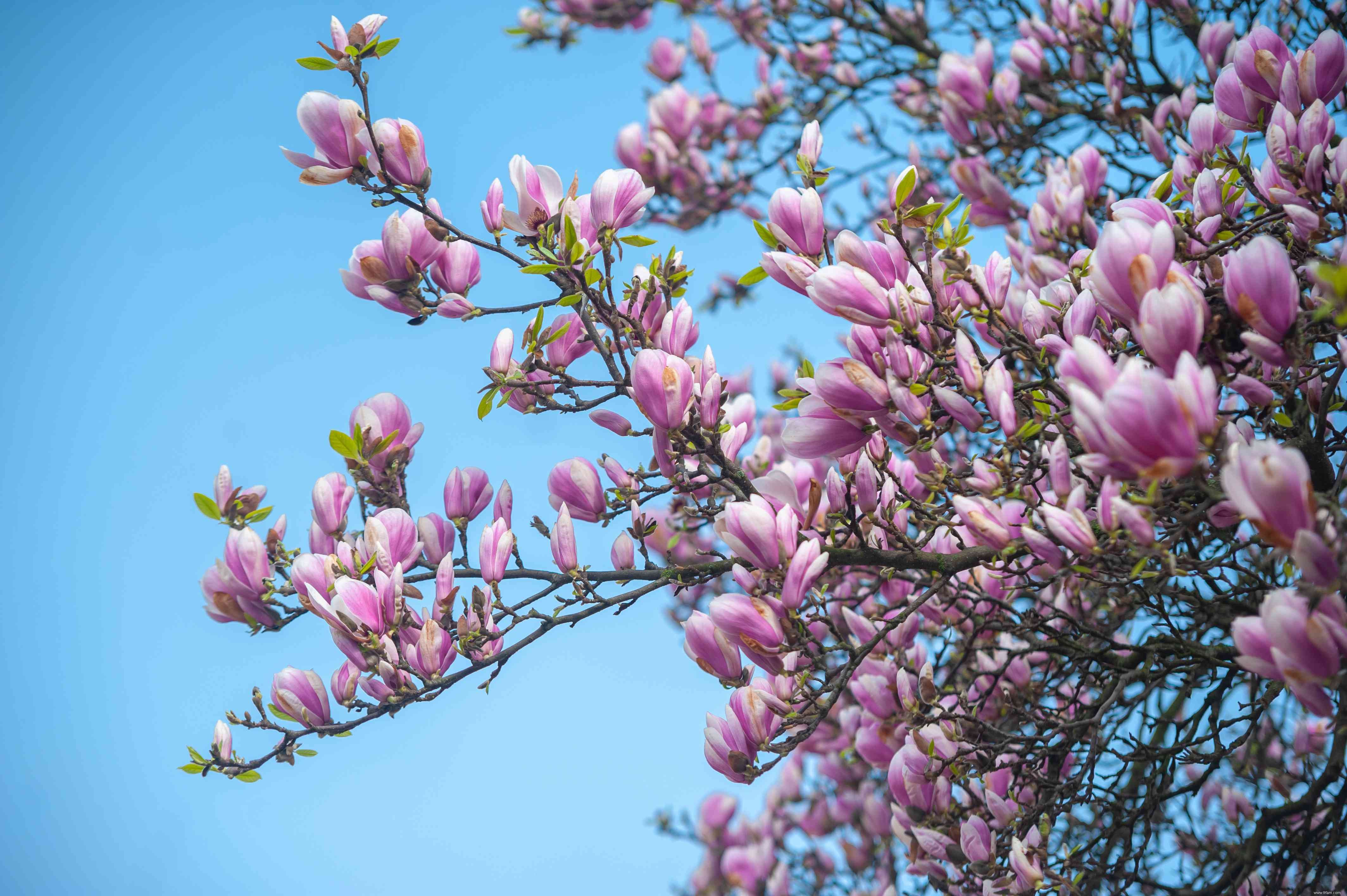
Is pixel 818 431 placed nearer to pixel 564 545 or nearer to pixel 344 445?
pixel 564 545

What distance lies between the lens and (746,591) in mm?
1869

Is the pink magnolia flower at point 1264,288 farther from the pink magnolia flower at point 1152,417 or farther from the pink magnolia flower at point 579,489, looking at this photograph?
the pink magnolia flower at point 579,489

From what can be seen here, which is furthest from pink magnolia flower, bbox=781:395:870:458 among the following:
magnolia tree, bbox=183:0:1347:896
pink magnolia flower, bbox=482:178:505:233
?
pink magnolia flower, bbox=482:178:505:233

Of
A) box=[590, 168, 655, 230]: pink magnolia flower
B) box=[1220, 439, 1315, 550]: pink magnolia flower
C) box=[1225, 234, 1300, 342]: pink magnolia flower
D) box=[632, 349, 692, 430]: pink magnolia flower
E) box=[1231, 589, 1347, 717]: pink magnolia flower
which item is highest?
box=[590, 168, 655, 230]: pink magnolia flower

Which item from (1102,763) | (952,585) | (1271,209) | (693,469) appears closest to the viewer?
(1271,209)

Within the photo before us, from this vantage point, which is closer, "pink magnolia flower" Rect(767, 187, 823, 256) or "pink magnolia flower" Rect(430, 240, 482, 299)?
"pink magnolia flower" Rect(767, 187, 823, 256)

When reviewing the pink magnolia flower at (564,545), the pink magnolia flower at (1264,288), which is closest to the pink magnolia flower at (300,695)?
the pink magnolia flower at (564,545)

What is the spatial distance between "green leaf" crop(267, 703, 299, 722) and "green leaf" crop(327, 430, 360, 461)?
566 millimetres

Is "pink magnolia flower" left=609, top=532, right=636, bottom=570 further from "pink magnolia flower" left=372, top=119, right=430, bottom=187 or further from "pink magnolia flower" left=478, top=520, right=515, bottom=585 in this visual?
"pink magnolia flower" left=372, top=119, right=430, bottom=187

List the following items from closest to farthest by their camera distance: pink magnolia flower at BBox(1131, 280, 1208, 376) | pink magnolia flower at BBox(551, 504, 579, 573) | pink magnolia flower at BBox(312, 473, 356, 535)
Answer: pink magnolia flower at BBox(1131, 280, 1208, 376) → pink magnolia flower at BBox(551, 504, 579, 573) → pink magnolia flower at BBox(312, 473, 356, 535)

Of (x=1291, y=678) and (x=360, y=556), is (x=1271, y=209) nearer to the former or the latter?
(x=1291, y=678)

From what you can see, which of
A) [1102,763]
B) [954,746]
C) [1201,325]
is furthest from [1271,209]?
[1102,763]

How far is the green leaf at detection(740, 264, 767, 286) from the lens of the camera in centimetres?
196

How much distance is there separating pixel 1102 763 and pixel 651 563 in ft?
5.83
